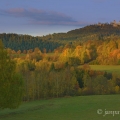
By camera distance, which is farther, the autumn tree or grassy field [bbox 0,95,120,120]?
the autumn tree

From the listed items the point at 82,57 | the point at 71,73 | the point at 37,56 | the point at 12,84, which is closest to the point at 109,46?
the point at 82,57

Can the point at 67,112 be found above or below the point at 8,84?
below

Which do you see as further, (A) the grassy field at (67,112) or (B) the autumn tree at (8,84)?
(B) the autumn tree at (8,84)

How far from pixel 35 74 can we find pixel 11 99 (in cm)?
3619

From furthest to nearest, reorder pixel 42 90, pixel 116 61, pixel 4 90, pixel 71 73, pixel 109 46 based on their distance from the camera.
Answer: pixel 109 46 < pixel 116 61 < pixel 71 73 < pixel 42 90 < pixel 4 90

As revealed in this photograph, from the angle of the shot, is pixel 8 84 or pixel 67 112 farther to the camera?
pixel 67 112

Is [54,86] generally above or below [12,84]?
below

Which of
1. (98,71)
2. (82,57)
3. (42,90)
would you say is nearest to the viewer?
(42,90)

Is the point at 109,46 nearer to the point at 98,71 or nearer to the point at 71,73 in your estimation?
the point at 98,71

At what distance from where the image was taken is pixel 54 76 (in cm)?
6500

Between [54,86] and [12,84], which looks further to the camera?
[54,86]

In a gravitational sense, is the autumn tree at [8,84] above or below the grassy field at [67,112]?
above

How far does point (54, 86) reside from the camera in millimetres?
62062

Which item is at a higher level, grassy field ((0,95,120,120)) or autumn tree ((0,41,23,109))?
autumn tree ((0,41,23,109))
